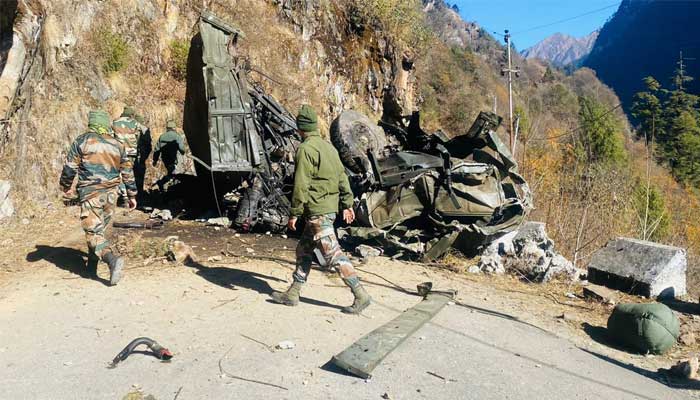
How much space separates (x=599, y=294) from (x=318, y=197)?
3.80 m

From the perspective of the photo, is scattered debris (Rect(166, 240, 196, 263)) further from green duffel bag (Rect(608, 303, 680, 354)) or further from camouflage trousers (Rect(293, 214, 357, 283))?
green duffel bag (Rect(608, 303, 680, 354))

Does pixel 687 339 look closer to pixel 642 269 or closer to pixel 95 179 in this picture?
pixel 642 269

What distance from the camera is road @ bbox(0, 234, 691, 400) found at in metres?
3.41

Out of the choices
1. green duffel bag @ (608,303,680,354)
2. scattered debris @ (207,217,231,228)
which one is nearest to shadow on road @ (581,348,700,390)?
green duffel bag @ (608,303,680,354)

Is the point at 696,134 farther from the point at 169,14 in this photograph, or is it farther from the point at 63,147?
the point at 63,147

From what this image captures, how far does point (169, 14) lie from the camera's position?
13.3m

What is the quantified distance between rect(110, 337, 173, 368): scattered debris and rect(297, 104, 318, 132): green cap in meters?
2.24

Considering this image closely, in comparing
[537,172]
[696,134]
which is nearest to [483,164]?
[537,172]

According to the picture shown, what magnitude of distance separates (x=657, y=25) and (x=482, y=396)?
5741 inches

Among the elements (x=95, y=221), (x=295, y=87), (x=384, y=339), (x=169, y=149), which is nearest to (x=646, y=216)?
(x=384, y=339)

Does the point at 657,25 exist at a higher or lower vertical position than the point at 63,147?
higher

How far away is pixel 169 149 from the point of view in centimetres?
997

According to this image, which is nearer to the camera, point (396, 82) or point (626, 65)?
point (396, 82)

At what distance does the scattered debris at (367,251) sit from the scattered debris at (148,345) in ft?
12.5
